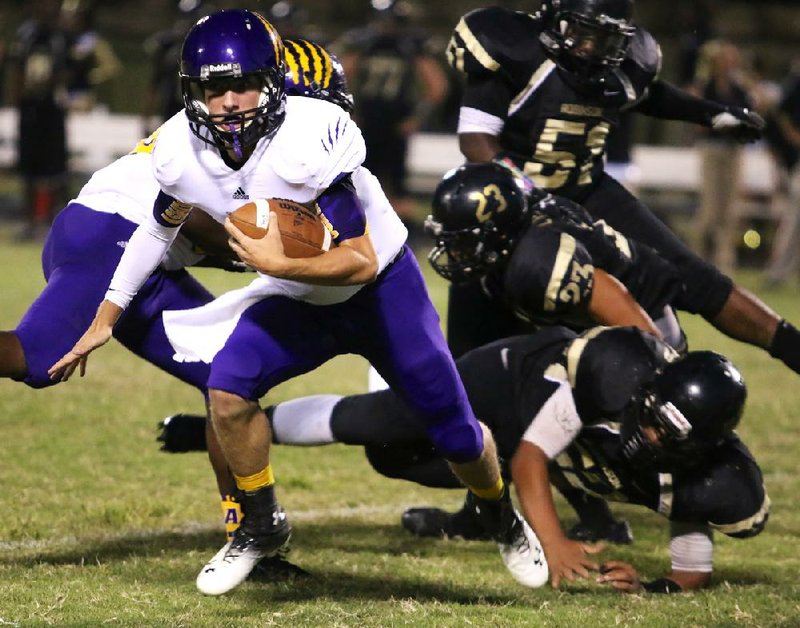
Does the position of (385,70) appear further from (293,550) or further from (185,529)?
(293,550)

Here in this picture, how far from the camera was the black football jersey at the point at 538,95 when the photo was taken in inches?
189

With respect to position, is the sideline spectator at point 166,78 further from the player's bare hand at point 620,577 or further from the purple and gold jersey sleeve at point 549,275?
the player's bare hand at point 620,577

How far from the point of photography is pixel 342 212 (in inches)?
133

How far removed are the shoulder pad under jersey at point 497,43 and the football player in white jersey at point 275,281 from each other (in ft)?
4.40

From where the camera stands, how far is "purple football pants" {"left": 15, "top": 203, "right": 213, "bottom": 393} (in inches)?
148

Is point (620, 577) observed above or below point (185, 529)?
above

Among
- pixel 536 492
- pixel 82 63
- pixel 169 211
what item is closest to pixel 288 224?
pixel 169 211

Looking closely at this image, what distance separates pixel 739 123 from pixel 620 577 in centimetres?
212

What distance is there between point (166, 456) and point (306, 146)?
231 centimetres

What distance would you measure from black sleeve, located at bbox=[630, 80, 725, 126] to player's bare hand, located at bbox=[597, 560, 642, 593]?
6.70ft

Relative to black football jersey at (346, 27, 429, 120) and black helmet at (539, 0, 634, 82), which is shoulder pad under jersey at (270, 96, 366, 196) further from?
black football jersey at (346, 27, 429, 120)

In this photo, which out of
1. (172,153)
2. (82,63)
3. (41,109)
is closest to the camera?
(172,153)

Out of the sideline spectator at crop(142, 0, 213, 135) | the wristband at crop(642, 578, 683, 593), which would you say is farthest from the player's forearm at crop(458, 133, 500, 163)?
the sideline spectator at crop(142, 0, 213, 135)

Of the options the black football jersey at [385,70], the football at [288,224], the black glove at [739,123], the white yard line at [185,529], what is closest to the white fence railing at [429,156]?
the black football jersey at [385,70]
